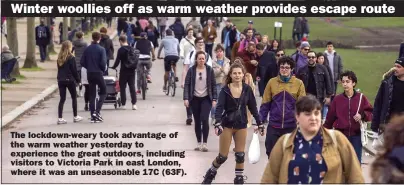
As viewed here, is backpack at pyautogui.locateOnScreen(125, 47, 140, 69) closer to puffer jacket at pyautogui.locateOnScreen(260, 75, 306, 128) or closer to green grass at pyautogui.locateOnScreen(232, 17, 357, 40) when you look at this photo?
puffer jacket at pyautogui.locateOnScreen(260, 75, 306, 128)

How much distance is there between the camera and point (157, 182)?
44.0ft

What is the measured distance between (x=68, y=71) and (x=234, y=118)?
7.01 metres

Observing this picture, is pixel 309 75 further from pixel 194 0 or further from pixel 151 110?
pixel 151 110

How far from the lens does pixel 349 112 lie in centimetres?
1248

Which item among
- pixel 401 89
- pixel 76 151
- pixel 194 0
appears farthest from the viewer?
pixel 76 151

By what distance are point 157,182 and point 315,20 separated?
222 feet

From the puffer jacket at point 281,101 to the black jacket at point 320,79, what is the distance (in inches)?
174

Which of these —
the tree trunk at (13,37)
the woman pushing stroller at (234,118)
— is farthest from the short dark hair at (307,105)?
the tree trunk at (13,37)

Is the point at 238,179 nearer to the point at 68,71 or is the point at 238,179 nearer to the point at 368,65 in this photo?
→ the point at 68,71

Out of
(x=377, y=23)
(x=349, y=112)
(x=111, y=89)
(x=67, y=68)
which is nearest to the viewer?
(x=349, y=112)

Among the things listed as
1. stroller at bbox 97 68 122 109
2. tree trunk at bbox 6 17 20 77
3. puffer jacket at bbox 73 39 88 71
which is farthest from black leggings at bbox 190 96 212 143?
tree trunk at bbox 6 17 20 77

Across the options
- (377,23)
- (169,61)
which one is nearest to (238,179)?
(169,61)

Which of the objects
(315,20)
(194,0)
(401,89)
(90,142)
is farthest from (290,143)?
(315,20)

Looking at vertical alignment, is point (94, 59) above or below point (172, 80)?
above
